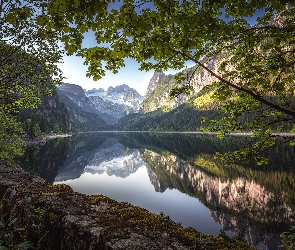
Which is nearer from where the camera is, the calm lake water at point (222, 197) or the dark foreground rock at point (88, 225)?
the dark foreground rock at point (88, 225)

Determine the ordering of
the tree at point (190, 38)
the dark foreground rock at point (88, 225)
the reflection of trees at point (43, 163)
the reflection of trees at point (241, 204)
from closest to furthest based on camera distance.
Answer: the tree at point (190, 38) → the dark foreground rock at point (88, 225) → the reflection of trees at point (241, 204) → the reflection of trees at point (43, 163)

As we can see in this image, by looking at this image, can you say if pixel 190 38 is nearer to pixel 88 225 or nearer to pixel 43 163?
pixel 88 225

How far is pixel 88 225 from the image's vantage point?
7.41 metres

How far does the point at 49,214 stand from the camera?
840 centimetres

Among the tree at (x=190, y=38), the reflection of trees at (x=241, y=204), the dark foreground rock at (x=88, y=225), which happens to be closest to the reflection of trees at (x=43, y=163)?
the reflection of trees at (x=241, y=204)

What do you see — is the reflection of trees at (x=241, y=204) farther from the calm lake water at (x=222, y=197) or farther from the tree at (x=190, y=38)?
the tree at (x=190, y=38)

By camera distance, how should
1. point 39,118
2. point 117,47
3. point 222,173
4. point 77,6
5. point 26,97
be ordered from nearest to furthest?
1. point 77,6
2. point 117,47
3. point 26,97
4. point 222,173
5. point 39,118

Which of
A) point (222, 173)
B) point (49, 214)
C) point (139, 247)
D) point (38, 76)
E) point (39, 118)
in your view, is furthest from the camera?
point (39, 118)

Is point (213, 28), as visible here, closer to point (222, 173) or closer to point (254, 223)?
point (254, 223)

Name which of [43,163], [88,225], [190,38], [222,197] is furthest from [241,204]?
[43,163]

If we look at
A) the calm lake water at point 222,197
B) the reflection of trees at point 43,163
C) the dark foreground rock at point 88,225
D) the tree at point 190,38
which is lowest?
the reflection of trees at point 43,163

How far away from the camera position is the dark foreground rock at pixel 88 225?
6676 millimetres

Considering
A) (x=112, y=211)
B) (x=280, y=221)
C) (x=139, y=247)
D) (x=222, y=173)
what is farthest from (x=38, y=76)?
(x=222, y=173)

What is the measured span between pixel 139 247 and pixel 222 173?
3888 centimetres
